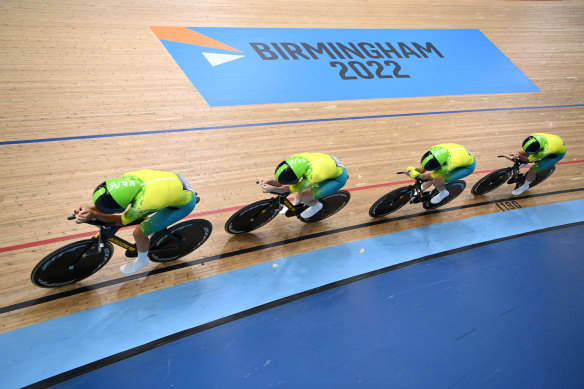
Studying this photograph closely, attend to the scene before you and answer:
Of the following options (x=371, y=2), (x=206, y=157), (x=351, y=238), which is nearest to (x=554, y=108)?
(x=371, y=2)

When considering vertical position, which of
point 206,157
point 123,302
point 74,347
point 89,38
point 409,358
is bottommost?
point 409,358

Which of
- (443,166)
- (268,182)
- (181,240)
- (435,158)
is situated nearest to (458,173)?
(443,166)

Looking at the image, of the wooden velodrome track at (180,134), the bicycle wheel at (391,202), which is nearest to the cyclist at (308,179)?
the wooden velodrome track at (180,134)

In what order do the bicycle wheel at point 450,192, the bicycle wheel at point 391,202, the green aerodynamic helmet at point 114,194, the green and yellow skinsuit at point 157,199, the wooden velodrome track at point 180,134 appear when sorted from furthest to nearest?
the bicycle wheel at point 450,192 → the bicycle wheel at point 391,202 → the wooden velodrome track at point 180,134 → the green and yellow skinsuit at point 157,199 → the green aerodynamic helmet at point 114,194

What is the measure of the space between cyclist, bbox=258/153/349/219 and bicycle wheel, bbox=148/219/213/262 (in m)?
0.66

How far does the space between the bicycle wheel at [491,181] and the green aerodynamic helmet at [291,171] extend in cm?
275

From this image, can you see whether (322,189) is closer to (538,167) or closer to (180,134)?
(180,134)

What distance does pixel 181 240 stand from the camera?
358 centimetres

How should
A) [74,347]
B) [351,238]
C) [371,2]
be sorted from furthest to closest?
[371,2] < [351,238] < [74,347]

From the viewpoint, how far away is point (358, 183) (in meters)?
5.16

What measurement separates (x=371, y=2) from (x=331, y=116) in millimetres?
3934

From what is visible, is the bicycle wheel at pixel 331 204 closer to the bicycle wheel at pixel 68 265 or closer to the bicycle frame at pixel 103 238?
the bicycle frame at pixel 103 238

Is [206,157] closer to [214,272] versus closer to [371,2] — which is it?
[214,272]

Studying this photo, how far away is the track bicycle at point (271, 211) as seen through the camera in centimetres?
390
